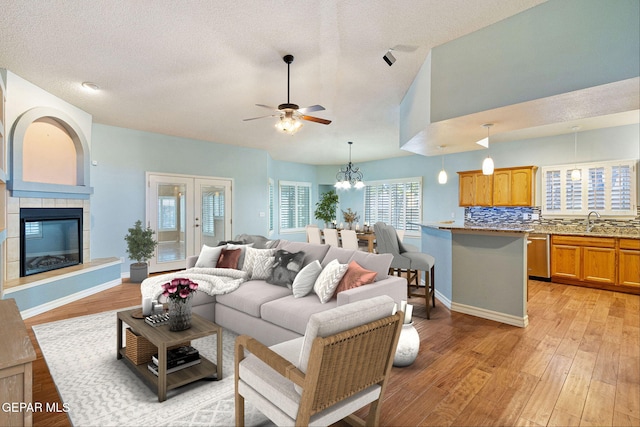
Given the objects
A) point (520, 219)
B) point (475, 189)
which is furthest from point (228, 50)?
point (520, 219)

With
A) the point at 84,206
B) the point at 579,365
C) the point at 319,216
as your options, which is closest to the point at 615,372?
the point at 579,365

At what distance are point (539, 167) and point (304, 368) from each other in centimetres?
673

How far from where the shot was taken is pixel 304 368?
5.21 ft

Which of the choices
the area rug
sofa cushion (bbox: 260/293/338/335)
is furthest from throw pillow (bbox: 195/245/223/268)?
sofa cushion (bbox: 260/293/338/335)

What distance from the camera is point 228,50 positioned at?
322cm

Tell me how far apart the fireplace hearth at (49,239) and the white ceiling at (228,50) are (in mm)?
1697

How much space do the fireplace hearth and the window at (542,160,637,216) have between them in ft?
27.7

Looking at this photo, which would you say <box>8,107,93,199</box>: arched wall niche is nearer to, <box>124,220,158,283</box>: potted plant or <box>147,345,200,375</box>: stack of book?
<box>124,220,158,283</box>: potted plant

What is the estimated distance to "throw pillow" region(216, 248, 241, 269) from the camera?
13.8 ft

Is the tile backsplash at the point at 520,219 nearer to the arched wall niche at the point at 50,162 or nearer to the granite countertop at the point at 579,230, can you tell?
the granite countertop at the point at 579,230

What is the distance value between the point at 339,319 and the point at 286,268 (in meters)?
2.06

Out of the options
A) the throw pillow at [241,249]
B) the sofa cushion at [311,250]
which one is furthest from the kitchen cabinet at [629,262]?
the throw pillow at [241,249]

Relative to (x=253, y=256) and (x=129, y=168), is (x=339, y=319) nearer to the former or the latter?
(x=253, y=256)

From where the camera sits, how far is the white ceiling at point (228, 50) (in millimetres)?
2592
